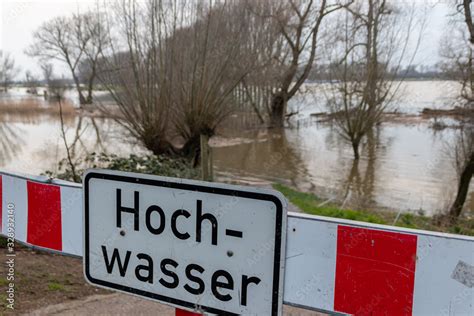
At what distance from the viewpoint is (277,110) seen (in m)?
36.2

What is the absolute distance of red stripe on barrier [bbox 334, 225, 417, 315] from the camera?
1374 mm

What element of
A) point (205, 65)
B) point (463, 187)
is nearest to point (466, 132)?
A: point (463, 187)

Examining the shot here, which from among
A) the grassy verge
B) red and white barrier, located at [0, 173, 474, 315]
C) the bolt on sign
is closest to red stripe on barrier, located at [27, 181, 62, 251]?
the bolt on sign

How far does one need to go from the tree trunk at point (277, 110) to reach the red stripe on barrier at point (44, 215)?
1319 inches

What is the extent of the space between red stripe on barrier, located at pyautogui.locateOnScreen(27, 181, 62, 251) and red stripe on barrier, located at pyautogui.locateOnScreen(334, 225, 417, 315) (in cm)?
131

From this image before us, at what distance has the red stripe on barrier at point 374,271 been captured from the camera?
4.51 ft

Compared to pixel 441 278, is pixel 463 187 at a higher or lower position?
lower

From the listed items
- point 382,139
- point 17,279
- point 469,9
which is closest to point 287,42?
point 382,139

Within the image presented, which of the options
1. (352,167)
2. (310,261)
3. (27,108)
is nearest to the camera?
(310,261)

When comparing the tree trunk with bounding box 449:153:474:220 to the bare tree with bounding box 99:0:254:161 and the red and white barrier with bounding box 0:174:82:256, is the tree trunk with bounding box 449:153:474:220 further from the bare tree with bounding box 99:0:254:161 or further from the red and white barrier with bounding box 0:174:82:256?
the red and white barrier with bounding box 0:174:82:256

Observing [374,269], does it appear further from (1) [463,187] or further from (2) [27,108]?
(2) [27,108]

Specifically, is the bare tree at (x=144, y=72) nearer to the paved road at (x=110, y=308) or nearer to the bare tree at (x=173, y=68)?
the bare tree at (x=173, y=68)

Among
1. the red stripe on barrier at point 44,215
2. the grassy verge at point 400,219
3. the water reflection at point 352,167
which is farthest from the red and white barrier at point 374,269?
the water reflection at point 352,167

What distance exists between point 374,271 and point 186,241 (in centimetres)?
64
